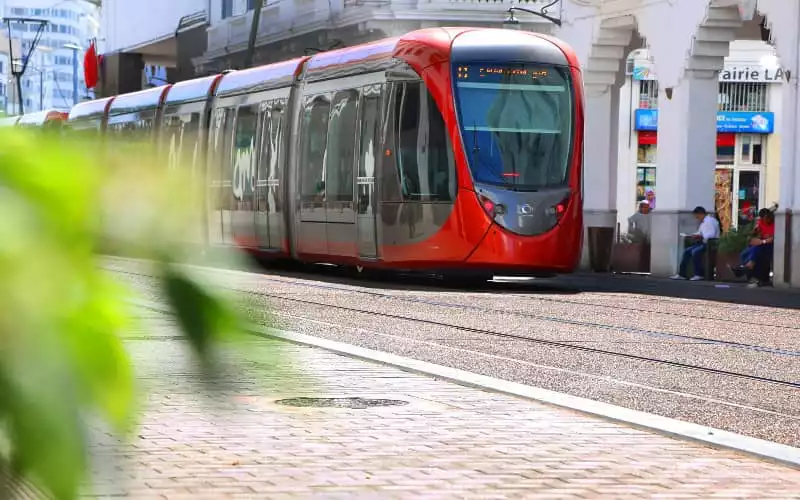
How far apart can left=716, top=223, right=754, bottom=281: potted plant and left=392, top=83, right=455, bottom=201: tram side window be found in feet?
26.4

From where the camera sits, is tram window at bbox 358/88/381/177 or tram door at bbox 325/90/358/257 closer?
tram window at bbox 358/88/381/177

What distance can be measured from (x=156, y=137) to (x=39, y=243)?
0.68 feet

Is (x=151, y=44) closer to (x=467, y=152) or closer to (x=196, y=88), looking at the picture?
(x=196, y=88)

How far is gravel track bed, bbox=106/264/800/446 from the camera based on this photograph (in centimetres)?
816

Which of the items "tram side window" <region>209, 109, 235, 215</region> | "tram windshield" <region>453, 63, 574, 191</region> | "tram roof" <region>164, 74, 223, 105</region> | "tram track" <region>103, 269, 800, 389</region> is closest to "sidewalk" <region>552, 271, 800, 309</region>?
"tram windshield" <region>453, 63, 574, 191</region>

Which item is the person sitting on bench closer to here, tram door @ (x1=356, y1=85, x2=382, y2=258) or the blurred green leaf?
tram door @ (x1=356, y1=85, x2=382, y2=258)

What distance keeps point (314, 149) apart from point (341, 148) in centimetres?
78

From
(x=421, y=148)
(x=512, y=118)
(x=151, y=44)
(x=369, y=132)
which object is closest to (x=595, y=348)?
(x=512, y=118)

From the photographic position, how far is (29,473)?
2.42ft

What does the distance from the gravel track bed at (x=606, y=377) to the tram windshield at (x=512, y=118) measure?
5808 millimetres

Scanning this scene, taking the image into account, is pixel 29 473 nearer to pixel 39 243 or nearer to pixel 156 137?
pixel 39 243

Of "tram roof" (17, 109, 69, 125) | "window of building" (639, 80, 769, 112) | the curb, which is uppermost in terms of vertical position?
"window of building" (639, 80, 769, 112)

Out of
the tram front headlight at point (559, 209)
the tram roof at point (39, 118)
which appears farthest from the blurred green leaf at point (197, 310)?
the tram front headlight at point (559, 209)

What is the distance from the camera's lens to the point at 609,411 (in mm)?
7781
